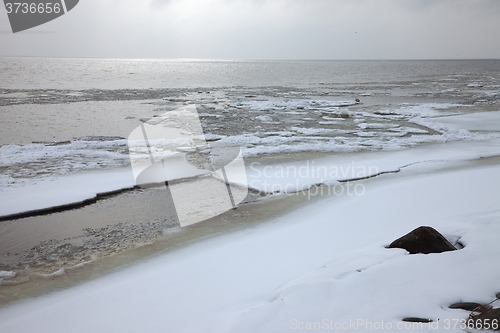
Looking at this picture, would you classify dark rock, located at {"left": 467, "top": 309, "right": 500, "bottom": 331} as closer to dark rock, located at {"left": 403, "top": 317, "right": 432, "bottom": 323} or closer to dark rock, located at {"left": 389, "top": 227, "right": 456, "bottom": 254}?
dark rock, located at {"left": 403, "top": 317, "right": 432, "bottom": 323}

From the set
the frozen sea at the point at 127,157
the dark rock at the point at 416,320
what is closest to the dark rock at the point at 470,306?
the dark rock at the point at 416,320

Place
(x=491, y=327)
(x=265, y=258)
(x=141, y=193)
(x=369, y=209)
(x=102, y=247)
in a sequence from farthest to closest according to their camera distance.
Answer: (x=141, y=193), (x=369, y=209), (x=102, y=247), (x=265, y=258), (x=491, y=327)

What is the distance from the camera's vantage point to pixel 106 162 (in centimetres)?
923

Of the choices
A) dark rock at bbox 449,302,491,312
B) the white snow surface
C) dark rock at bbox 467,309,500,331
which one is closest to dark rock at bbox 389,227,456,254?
the white snow surface

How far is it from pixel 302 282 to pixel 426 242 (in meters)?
1.34

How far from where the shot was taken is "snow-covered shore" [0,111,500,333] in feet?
9.47

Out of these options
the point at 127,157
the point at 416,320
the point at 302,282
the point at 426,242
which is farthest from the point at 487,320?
the point at 127,157

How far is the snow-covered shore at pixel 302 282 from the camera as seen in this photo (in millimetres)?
2887

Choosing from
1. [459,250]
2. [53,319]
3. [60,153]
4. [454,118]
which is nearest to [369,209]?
[459,250]

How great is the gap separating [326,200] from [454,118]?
11760mm

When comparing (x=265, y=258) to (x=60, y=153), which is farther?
(x=60, y=153)

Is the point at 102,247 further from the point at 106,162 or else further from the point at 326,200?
the point at 106,162

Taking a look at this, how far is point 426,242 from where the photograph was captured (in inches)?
146

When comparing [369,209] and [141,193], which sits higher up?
[141,193]
